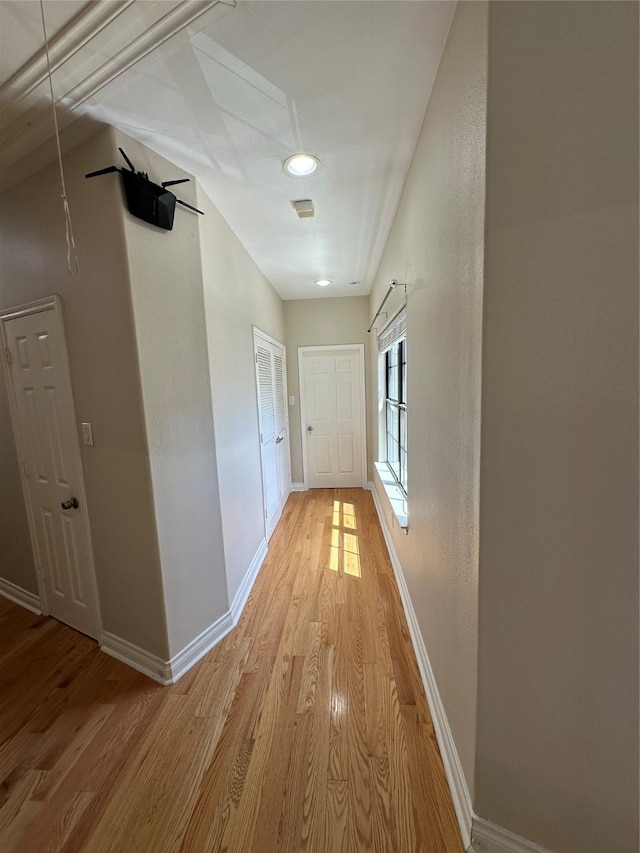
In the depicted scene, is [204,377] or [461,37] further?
[204,377]

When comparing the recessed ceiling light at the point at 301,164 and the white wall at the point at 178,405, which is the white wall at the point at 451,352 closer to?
the recessed ceiling light at the point at 301,164

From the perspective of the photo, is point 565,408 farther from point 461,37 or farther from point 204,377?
point 204,377

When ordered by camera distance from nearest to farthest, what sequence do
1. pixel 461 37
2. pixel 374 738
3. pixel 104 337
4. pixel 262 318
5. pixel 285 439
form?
pixel 461 37 < pixel 374 738 < pixel 104 337 < pixel 262 318 < pixel 285 439

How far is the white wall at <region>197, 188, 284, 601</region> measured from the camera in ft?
6.15

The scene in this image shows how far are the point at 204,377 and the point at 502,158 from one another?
4.95ft

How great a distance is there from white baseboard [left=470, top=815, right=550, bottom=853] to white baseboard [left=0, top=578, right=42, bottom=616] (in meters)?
2.55

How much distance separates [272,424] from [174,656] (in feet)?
7.14

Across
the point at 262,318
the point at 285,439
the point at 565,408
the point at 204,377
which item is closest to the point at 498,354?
the point at 565,408

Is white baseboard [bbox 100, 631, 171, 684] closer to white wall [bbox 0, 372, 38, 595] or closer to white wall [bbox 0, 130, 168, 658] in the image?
white wall [bbox 0, 130, 168, 658]

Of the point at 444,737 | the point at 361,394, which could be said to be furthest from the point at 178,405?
the point at 361,394

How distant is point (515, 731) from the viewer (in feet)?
2.90

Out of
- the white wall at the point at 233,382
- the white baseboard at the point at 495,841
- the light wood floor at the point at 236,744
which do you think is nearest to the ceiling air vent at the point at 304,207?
the white wall at the point at 233,382

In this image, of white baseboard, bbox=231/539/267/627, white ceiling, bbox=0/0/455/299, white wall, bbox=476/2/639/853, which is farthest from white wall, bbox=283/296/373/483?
white wall, bbox=476/2/639/853

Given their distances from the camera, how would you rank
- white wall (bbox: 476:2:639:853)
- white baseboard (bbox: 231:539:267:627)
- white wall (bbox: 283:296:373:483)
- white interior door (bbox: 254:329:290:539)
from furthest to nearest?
white wall (bbox: 283:296:373:483)
white interior door (bbox: 254:329:290:539)
white baseboard (bbox: 231:539:267:627)
white wall (bbox: 476:2:639:853)
